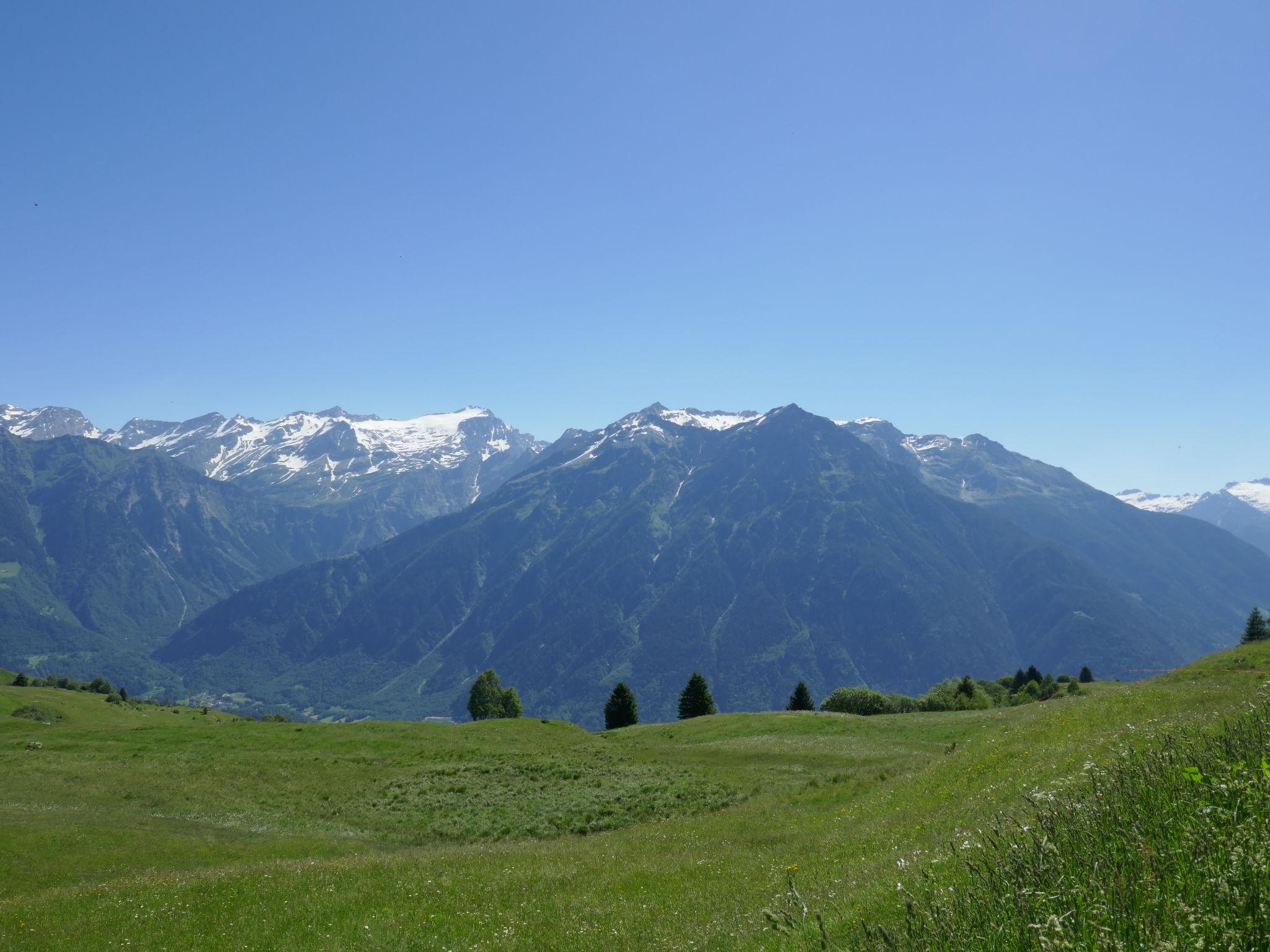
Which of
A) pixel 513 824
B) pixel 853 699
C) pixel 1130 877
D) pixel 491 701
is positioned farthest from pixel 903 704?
pixel 1130 877

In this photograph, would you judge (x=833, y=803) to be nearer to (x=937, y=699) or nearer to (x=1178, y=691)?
(x=1178, y=691)

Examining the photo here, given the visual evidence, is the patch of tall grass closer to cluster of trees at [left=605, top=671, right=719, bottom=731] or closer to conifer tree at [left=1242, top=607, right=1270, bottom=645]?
conifer tree at [left=1242, top=607, right=1270, bottom=645]

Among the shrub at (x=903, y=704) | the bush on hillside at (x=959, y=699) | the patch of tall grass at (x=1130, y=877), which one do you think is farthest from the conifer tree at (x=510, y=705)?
the patch of tall grass at (x=1130, y=877)

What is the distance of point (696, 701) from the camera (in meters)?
106

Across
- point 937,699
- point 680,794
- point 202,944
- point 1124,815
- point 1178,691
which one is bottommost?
point 937,699

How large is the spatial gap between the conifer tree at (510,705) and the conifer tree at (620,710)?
28274 millimetres

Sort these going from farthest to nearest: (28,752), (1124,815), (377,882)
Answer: (28,752) → (377,882) → (1124,815)

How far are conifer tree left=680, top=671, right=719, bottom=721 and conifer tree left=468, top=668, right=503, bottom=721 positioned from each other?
36983mm

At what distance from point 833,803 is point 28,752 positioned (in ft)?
197

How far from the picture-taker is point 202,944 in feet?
58.9

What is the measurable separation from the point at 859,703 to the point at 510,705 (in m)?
64.6

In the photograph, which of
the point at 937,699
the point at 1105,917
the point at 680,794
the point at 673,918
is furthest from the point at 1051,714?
the point at 937,699

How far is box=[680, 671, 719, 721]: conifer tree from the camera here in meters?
106

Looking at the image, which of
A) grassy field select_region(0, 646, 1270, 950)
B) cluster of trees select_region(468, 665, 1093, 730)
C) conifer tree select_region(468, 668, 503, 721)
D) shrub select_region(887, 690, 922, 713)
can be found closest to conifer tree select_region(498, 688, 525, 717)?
cluster of trees select_region(468, 665, 1093, 730)
